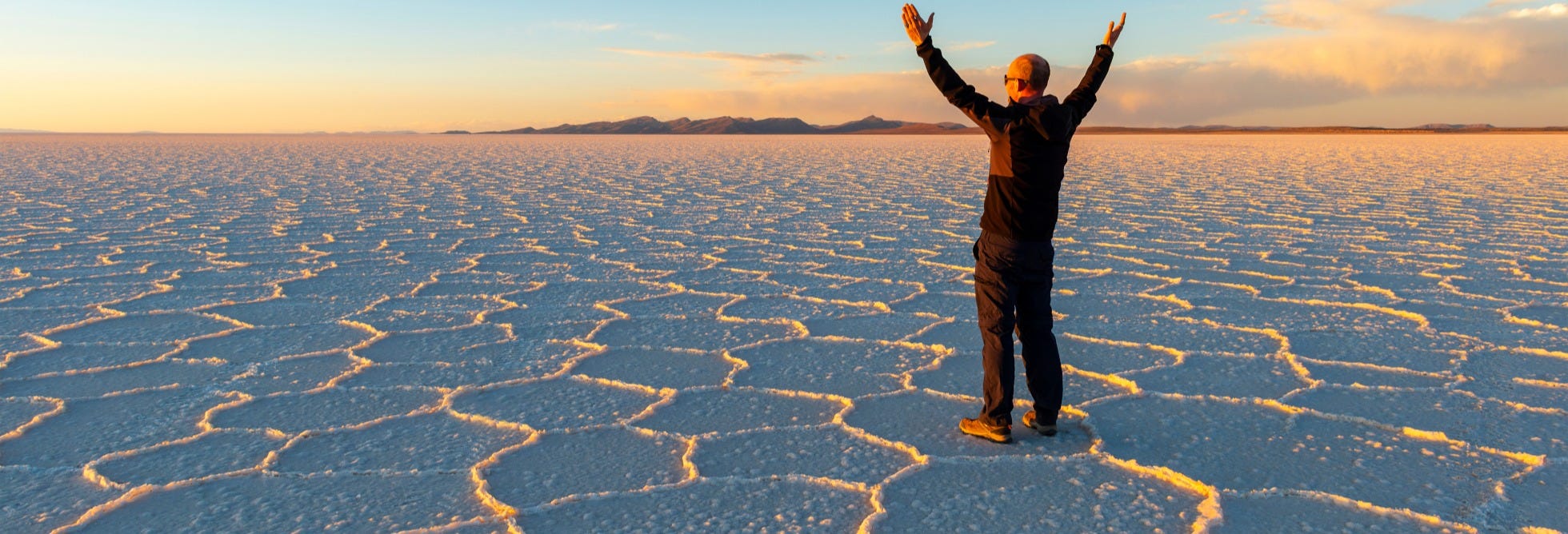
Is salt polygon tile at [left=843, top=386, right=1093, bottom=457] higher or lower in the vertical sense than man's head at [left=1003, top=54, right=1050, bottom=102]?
lower

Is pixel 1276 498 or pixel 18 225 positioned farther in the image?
pixel 18 225

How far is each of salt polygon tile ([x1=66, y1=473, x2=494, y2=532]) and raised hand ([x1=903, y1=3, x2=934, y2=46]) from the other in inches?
44.9

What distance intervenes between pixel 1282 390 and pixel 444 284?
2963 mm

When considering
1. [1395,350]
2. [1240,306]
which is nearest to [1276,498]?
[1395,350]

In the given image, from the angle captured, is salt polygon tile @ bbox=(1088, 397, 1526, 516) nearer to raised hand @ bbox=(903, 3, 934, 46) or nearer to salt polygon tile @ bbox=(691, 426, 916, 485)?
salt polygon tile @ bbox=(691, 426, 916, 485)

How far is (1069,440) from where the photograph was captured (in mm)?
2195

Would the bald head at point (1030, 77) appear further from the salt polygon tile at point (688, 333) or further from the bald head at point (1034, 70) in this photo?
the salt polygon tile at point (688, 333)

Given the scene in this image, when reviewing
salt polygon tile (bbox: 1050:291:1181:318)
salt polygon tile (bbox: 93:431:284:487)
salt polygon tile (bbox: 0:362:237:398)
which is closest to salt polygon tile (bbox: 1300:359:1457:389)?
salt polygon tile (bbox: 1050:291:1181:318)

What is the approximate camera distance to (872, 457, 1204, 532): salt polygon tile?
5.83 feet

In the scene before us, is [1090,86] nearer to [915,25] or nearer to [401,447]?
[915,25]

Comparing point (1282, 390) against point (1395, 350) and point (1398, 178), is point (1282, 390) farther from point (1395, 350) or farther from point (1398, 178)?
point (1398, 178)

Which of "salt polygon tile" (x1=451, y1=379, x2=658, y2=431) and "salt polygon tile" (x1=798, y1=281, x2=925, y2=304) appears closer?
"salt polygon tile" (x1=451, y1=379, x2=658, y2=431)

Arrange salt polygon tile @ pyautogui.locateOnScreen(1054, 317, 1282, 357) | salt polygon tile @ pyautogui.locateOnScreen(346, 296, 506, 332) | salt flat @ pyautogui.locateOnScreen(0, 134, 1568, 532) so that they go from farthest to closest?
salt polygon tile @ pyautogui.locateOnScreen(346, 296, 506, 332), salt polygon tile @ pyautogui.locateOnScreen(1054, 317, 1282, 357), salt flat @ pyautogui.locateOnScreen(0, 134, 1568, 532)

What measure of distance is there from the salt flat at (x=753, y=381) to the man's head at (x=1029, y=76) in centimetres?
70
